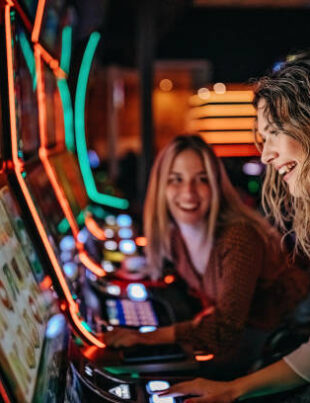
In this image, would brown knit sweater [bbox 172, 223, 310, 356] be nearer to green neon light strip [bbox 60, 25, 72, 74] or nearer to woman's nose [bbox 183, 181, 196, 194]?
woman's nose [bbox 183, 181, 196, 194]

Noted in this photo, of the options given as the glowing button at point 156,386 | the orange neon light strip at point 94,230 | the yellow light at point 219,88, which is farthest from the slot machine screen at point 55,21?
the yellow light at point 219,88

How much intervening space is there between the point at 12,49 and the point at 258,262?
0.96m

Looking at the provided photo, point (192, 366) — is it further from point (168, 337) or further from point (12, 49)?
point (12, 49)

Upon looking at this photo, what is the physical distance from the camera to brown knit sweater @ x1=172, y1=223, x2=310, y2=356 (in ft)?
5.74

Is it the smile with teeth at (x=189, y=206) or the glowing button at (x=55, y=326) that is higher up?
the smile with teeth at (x=189, y=206)

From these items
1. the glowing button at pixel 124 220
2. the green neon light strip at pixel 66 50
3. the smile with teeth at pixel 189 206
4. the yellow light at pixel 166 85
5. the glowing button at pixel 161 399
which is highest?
the yellow light at pixel 166 85

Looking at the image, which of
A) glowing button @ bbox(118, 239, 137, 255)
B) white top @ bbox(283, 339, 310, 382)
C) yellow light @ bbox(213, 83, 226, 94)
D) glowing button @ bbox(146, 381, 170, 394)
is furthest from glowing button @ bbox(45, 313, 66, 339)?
yellow light @ bbox(213, 83, 226, 94)

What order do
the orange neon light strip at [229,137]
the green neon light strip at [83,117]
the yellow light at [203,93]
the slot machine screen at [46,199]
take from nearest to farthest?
1. the slot machine screen at [46,199]
2. the green neon light strip at [83,117]
3. the yellow light at [203,93]
4. the orange neon light strip at [229,137]

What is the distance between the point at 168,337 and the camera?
171 cm

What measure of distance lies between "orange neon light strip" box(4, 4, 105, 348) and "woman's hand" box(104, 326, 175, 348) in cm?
10

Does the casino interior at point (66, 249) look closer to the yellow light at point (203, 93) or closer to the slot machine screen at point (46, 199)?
the slot machine screen at point (46, 199)

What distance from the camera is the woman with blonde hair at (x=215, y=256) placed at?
1.75 metres

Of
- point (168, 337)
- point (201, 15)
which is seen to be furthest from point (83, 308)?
point (201, 15)

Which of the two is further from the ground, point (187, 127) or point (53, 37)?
point (53, 37)
